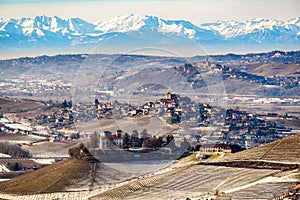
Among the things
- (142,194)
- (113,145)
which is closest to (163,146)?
(113,145)

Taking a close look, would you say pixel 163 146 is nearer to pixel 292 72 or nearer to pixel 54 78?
pixel 292 72

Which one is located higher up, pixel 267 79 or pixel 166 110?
pixel 166 110

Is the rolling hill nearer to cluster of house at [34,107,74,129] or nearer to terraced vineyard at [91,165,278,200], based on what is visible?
terraced vineyard at [91,165,278,200]

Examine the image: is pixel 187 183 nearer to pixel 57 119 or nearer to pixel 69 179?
pixel 69 179

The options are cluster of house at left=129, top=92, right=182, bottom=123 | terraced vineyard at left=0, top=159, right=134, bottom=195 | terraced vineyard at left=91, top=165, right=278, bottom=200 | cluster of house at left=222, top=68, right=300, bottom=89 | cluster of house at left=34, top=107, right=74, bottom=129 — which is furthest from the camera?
cluster of house at left=222, top=68, right=300, bottom=89

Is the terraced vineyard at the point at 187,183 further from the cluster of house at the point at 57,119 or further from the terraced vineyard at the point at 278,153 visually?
the cluster of house at the point at 57,119

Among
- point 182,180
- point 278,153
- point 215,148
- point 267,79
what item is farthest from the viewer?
point 267,79

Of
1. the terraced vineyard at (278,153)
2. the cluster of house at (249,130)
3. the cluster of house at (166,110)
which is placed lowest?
the cluster of house at (249,130)

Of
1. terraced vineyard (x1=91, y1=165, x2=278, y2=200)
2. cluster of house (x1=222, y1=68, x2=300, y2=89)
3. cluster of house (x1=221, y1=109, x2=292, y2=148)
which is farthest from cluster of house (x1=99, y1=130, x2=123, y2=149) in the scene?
cluster of house (x1=222, y1=68, x2=300, y2=89)

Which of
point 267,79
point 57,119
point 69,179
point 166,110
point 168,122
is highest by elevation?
point 166,110

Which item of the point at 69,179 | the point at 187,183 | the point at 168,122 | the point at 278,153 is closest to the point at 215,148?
the point at 278,153

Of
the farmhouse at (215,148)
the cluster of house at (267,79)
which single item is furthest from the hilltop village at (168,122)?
the cluster of house at (267,79)
